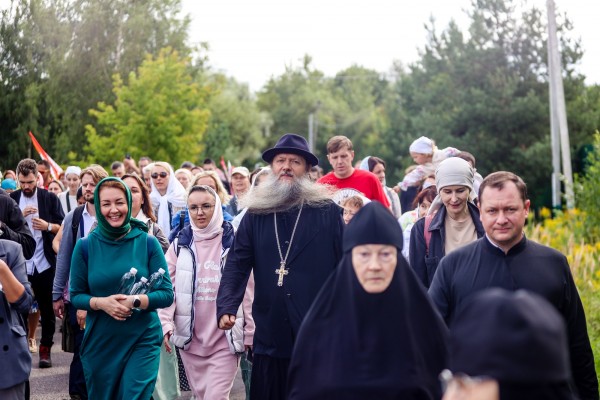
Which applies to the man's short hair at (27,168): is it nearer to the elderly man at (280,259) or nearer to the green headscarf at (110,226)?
the green headscarf at (110,226)

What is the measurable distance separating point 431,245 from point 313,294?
0.96 metres

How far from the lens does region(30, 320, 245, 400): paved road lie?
1033cm

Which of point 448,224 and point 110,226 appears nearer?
point 448,224

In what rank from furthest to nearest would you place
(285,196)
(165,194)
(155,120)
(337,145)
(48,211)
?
1. (155,120)
2. (165,194)
3. (48,211)
4. (337,145)
5. (285,196)

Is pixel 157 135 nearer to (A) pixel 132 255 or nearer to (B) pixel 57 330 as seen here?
(B) pixel 57 330

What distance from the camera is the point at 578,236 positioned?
16344mm

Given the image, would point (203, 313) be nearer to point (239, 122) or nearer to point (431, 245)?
point (431, 245)

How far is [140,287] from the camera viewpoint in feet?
24.0

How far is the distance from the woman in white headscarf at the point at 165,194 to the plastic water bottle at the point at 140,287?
468 centimetres

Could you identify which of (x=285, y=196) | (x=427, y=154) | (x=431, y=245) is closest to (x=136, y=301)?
(x=285, y=196)

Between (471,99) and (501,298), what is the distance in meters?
41.8

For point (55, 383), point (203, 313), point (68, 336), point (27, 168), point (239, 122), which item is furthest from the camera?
point (239, 122)

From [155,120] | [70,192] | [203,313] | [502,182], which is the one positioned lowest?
[203,313]

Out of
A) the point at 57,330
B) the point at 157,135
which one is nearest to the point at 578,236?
the point at 57,330
